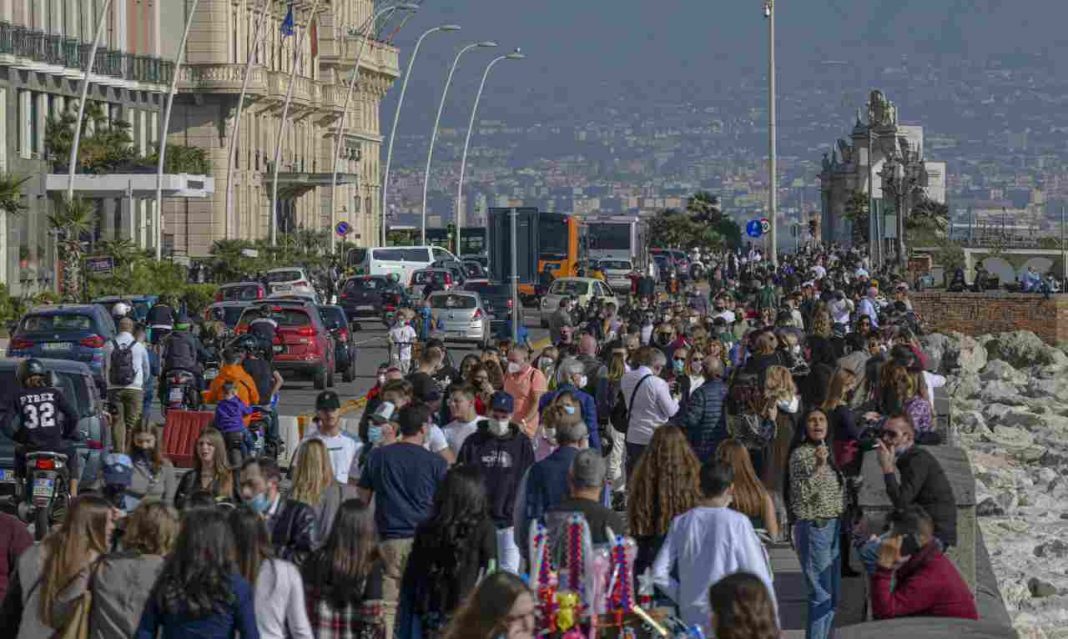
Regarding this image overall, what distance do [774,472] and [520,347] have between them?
3.43 metres

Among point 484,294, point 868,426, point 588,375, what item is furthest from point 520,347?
point 484,294

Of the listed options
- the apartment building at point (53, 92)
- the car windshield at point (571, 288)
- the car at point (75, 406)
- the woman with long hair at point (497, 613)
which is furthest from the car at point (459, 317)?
the woman with long hair at point (497, 613)

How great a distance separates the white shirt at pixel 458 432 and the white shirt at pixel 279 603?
510cm

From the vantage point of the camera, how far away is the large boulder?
2201 inches

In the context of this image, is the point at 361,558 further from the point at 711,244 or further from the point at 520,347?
the point at 711,244

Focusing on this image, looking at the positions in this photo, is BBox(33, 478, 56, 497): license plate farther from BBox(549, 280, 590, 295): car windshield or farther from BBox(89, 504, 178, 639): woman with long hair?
BBox(549, 280, 590, 295): car windshield

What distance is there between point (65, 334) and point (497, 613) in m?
23.8

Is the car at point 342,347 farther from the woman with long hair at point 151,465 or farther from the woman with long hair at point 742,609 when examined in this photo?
the woman with long hair at point 742,609

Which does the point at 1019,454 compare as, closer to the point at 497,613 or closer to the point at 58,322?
the point at 58,322

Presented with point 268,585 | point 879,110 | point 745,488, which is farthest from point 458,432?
point 879,110

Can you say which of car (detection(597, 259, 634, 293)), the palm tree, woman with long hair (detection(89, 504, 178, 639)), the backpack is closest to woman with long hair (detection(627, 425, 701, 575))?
woman with long hair (detection(89, 504, 178, 639))

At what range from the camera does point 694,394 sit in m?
17.4

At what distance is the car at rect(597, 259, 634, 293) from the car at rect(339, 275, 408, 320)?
2169 centimetres

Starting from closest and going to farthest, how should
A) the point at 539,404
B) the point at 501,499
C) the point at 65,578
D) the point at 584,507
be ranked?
the point at 65,578 < the point at 584,507 < the point at 501,499 < the point at 539,404
